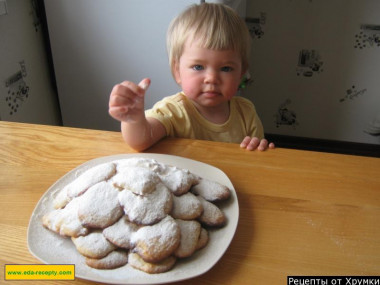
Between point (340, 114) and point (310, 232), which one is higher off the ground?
point (310, 232)

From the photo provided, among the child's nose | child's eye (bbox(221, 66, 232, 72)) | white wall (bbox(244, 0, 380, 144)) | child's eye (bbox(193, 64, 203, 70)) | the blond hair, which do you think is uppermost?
the blond hair

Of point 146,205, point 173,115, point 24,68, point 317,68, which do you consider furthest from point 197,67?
point 317,68

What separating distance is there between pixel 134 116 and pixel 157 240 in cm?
35

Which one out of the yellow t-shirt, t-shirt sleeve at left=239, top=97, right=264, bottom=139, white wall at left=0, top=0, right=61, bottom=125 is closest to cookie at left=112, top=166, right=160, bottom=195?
the yellow t-shirt

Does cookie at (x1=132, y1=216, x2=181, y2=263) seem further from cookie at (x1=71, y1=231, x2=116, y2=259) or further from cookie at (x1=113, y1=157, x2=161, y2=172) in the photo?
cookie at (x1=113, y1=157, x2=161, y2=172)

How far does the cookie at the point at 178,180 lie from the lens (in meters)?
0.59

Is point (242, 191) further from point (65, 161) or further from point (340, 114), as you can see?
point (340, 114)

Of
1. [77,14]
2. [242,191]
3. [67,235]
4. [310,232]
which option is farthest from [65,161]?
[77,14]

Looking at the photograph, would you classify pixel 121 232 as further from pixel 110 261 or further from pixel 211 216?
pixel 211 216

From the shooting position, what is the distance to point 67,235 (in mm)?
530

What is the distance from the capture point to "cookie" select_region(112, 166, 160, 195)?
21.8 inches

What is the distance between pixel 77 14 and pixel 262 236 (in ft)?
4.57

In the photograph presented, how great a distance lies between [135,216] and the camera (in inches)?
20.5

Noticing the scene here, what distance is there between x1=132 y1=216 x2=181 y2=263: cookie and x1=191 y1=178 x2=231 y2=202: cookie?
116mm
